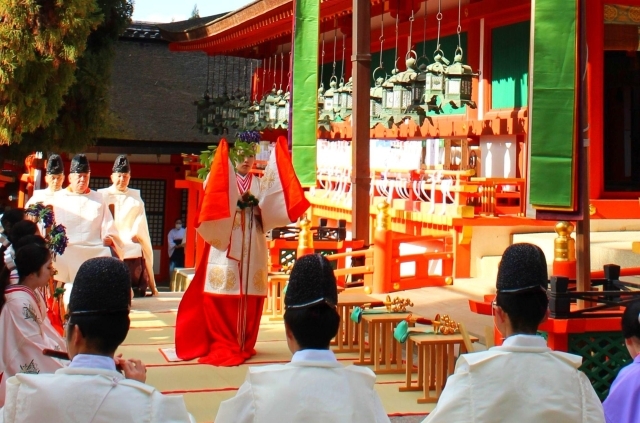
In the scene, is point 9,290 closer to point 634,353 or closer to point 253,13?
point 634,353

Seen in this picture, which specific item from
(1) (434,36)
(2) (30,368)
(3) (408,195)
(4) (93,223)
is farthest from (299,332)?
(1) (434,36)

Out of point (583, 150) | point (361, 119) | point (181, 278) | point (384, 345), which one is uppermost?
point (361, 119)

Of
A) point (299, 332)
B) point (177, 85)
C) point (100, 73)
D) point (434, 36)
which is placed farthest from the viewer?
point (177, 85)

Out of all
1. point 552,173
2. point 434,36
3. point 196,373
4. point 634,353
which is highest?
point 434,36

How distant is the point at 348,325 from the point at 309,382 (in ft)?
17.8

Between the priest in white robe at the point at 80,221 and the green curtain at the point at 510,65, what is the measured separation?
5372 millimetres

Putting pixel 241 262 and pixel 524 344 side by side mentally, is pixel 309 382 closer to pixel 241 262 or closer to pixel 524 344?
pixel 524 344

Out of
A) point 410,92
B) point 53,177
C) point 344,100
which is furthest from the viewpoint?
point 344,100

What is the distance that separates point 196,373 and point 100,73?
12.0 meters

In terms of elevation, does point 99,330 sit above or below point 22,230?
below

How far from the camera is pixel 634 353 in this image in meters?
3.42

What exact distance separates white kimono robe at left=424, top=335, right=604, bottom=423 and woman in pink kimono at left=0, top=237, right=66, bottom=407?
247 centimetres

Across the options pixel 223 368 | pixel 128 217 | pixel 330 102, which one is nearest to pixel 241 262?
pixel 223 368

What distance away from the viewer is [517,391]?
2861 millimetres
